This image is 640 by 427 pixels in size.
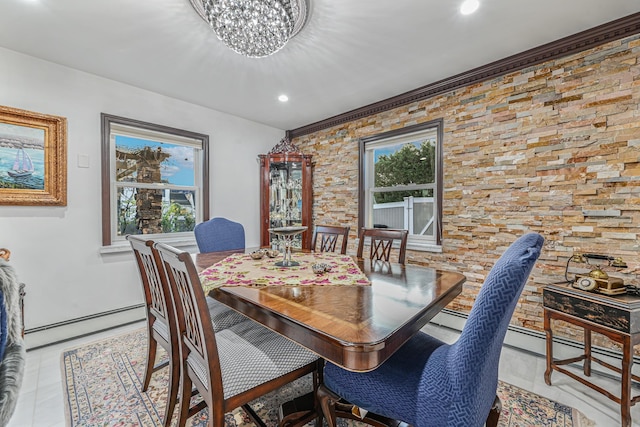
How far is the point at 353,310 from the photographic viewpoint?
1.13 meters

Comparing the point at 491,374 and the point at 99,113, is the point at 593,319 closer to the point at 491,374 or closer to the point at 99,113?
the point at 491,374

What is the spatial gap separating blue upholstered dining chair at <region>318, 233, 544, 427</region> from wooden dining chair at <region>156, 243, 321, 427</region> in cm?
21

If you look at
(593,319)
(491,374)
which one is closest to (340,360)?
(491,374)

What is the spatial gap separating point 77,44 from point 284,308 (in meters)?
2.68

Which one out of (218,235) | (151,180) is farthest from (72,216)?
(218,235)

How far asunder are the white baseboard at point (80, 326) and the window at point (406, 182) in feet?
9.09

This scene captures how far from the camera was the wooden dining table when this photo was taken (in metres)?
0.89

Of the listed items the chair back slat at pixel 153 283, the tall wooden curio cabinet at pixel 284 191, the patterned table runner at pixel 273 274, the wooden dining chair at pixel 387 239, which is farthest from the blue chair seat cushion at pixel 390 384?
the tall wooden curio cabinet at pixel 284 191

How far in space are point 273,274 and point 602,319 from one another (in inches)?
76.5

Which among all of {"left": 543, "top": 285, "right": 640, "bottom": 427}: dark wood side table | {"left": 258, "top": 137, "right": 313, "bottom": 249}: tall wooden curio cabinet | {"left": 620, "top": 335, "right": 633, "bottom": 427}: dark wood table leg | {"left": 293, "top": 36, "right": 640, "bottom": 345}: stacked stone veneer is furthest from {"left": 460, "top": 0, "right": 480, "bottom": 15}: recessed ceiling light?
{"left": 258, "top": 137, "right": 313, "bottom": 249}: tall wooden curio cabinet

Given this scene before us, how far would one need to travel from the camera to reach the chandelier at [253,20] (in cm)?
165

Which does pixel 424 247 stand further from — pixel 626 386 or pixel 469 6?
pixel 469 6

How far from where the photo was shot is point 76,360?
7.16ft

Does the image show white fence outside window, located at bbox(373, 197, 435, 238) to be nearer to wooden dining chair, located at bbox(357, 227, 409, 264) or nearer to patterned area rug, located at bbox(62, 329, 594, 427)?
wooden dining chair, located at bbox(357, 227, 409, 264)
